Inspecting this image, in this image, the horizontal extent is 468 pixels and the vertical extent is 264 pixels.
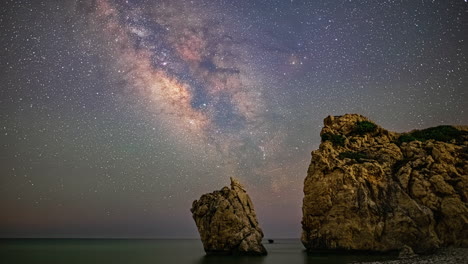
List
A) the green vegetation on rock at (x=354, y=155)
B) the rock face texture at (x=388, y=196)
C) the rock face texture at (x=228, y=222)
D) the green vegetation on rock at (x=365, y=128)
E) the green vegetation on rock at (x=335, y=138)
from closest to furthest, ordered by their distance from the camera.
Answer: the rock face texture at (x=388, y=196) → the rock face texture at (x=228, y=222) → the green vegetation on rock at (x=354, y=155) → the green vegetation on rock at (x=335, y=138) → the green vegetation on rock at (x=365, y=128)

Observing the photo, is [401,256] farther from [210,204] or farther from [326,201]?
[210,204]

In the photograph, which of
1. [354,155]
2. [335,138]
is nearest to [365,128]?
[335,138]

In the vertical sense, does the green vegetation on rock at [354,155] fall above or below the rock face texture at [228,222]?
above

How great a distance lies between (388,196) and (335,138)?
16.2 m

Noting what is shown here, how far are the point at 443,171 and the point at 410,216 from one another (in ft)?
32.7

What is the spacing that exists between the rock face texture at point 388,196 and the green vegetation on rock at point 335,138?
3.76ft

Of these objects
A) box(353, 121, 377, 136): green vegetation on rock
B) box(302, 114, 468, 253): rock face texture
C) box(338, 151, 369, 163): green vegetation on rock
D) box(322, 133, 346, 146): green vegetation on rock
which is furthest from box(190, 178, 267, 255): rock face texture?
box(353, 121, 377, 136): green vegetation on rock

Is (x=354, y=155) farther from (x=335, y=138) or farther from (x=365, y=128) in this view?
(x=365, y=128)

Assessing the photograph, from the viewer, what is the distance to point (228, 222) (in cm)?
5931

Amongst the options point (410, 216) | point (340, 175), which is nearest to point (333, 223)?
point (340, 175)

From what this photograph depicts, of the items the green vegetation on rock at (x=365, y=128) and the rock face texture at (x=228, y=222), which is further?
the green vegetation on rock at (x=365, y=128)

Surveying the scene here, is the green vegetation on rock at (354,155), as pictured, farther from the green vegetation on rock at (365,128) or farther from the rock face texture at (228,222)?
the rock face texture at (228,222)

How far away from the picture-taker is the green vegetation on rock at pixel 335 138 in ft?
220

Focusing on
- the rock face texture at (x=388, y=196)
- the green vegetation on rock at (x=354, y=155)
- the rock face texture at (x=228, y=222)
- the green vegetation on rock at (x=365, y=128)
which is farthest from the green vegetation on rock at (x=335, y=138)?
the rock face texture at (x=228, y=222)
